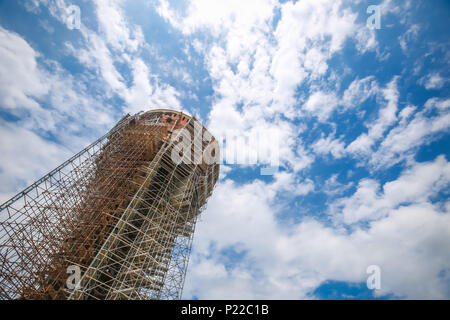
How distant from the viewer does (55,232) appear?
540 inches

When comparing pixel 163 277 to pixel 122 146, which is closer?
pixel 163 277

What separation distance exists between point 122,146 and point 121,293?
11629 mm

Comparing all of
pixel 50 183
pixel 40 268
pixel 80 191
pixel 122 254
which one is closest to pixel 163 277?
pixel 122 254

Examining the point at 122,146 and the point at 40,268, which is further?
the point at 122,146

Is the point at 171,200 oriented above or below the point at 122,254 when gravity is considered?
above

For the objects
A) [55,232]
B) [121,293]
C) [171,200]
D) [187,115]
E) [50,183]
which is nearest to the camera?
[121,293]

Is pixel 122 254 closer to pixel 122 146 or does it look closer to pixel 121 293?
pixel 121 293

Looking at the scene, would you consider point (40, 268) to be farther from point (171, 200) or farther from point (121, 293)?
point (171, 200)
